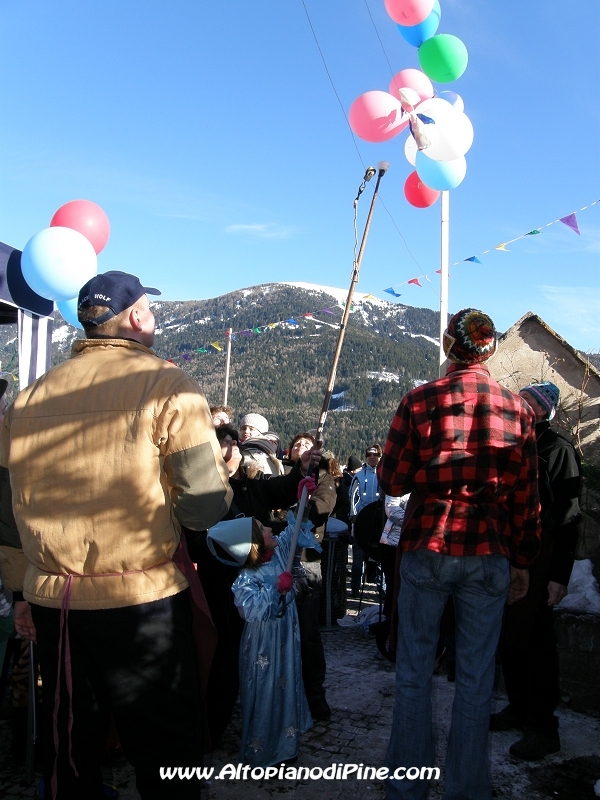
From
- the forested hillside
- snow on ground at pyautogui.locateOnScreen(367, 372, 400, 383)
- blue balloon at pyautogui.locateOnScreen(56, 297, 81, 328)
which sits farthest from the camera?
snow on ground at pyautogui.locateOnScreen(367, 372, 400, 383)

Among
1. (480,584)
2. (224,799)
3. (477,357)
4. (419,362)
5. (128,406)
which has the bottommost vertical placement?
(224,799)

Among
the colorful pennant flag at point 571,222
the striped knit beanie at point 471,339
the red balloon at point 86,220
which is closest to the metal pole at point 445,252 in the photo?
the colorful pennant flag at point 571,222

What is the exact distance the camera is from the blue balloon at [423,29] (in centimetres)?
573

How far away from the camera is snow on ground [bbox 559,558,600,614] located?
3.98 meters

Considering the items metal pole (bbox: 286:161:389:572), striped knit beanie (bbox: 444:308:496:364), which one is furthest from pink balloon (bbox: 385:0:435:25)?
striped knit beanie (bbox: 444:308:496:364)

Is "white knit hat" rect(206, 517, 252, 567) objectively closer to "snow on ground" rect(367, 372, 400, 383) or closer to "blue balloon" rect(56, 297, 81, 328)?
"blue balloon" rect(56, 297, 81, 328)

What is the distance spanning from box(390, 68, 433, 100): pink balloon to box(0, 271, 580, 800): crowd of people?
342 centimetres

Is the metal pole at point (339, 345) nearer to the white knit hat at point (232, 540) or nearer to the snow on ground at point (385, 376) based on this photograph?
the white knit hat at point (232, 540)

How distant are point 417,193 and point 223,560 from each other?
4920 mm

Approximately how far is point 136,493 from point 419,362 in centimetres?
5836

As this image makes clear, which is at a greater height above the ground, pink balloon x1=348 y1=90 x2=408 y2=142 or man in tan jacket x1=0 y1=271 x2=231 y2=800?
pink balloon x1=348 y1=90 x2=408 y2=142

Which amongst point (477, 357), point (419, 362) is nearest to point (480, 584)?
point (477, 357)

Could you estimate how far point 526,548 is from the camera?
2.59m

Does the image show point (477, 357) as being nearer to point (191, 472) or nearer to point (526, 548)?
point (526, 548)
